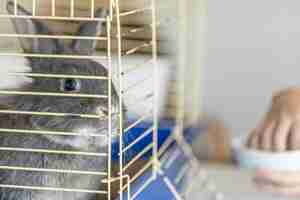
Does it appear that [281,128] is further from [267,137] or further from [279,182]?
[279,182]

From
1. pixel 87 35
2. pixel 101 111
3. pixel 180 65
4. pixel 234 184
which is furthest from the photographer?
pixel 234 184

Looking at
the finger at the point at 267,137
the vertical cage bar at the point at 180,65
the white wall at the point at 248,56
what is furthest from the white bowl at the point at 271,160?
the white wall at the point at 248,56

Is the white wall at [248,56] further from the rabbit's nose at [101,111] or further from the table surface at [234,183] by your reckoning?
the rabbit's nose at [101,111]

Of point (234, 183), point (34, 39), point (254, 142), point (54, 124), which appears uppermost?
point (34, 39)

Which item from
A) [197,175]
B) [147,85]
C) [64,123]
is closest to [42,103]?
[64,123]

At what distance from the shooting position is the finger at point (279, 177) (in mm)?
1661

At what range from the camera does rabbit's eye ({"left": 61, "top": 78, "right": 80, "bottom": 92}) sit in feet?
4.15

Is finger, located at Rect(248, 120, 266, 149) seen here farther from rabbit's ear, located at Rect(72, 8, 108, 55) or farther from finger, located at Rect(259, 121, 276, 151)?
rabbit's ear, located at Rect(72, 8, 108, 55)

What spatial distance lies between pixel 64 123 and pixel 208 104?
4.82 ft

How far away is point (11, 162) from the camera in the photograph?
4.26 feet

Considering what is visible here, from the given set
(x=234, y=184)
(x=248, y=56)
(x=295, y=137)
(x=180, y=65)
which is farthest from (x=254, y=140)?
(x=248, y=56)

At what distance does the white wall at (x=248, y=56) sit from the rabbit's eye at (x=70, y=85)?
1410 millimetres

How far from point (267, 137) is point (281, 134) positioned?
0.04 meters

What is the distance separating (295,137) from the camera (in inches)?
63.7
